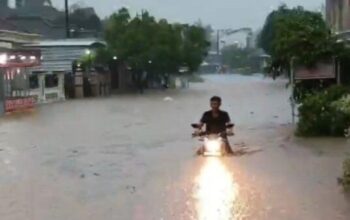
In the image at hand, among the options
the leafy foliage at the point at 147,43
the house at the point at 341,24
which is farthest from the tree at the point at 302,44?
the leafy foliage at the point at 147,43

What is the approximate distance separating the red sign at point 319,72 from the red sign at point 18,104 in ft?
53.3

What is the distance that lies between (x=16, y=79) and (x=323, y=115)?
25556 mm

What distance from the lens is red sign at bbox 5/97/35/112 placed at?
3503cm

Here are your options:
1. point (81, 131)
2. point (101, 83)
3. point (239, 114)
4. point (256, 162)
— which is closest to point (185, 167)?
point (256, 162)

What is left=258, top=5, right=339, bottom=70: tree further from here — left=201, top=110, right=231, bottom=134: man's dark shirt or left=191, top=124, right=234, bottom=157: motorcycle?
left=201, top=110, right=231, bottom=134: man's dark shirt

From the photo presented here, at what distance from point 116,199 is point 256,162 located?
4833mm

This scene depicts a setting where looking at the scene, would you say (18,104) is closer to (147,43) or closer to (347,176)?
(147,43)

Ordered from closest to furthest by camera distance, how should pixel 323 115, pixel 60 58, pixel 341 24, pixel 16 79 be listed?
pixel 323 115 → pixel 341 24 → pixel 16 79 → pixel 60 58

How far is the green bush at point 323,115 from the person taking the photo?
18.7 meters

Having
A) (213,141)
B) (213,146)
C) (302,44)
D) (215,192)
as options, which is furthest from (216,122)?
(302,44)

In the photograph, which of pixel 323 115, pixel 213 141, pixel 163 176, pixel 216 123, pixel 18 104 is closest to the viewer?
pixel 163 176

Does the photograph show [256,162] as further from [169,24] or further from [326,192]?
[169,24]

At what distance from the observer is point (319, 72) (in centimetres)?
2147

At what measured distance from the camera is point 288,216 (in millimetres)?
9211
